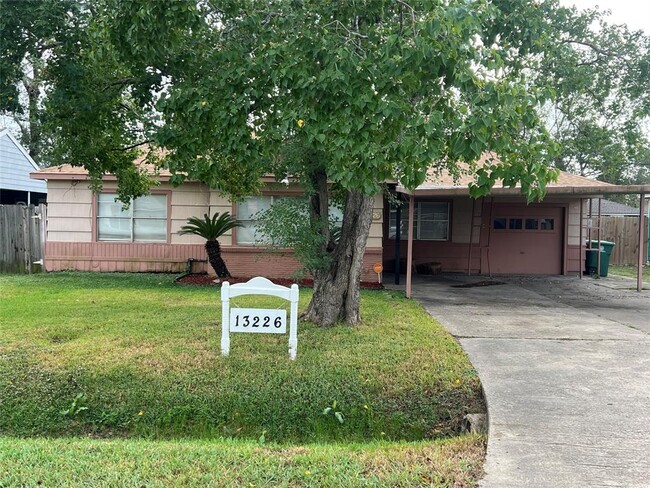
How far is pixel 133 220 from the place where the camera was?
14633mm

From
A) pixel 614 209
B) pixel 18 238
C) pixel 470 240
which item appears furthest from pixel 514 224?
pixel 614 209

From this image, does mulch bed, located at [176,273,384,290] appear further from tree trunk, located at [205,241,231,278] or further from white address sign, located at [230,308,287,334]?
white address sign, located at [230,308,287,334]

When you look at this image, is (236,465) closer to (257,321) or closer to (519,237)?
(257,321)

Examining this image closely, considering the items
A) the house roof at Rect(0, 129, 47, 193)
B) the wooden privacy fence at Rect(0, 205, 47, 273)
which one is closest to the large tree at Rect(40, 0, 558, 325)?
the wooden privacy fence at Rect(0, 205, 47, 273)

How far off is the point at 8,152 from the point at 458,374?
68.8ft

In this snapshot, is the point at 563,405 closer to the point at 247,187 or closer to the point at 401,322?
the point at 401,322

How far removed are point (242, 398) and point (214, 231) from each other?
314 inches

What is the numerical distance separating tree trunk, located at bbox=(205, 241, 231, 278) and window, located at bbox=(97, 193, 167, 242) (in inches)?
90.5

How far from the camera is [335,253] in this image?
7844 millimetres

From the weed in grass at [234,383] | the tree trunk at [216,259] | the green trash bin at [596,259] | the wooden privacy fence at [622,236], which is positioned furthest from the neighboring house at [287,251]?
the weed in grass at [234,383]

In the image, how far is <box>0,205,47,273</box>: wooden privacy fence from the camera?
48.4ft

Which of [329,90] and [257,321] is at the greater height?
[329,90]

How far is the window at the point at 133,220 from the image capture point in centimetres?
1459

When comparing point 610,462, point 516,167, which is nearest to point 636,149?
point 516,167
